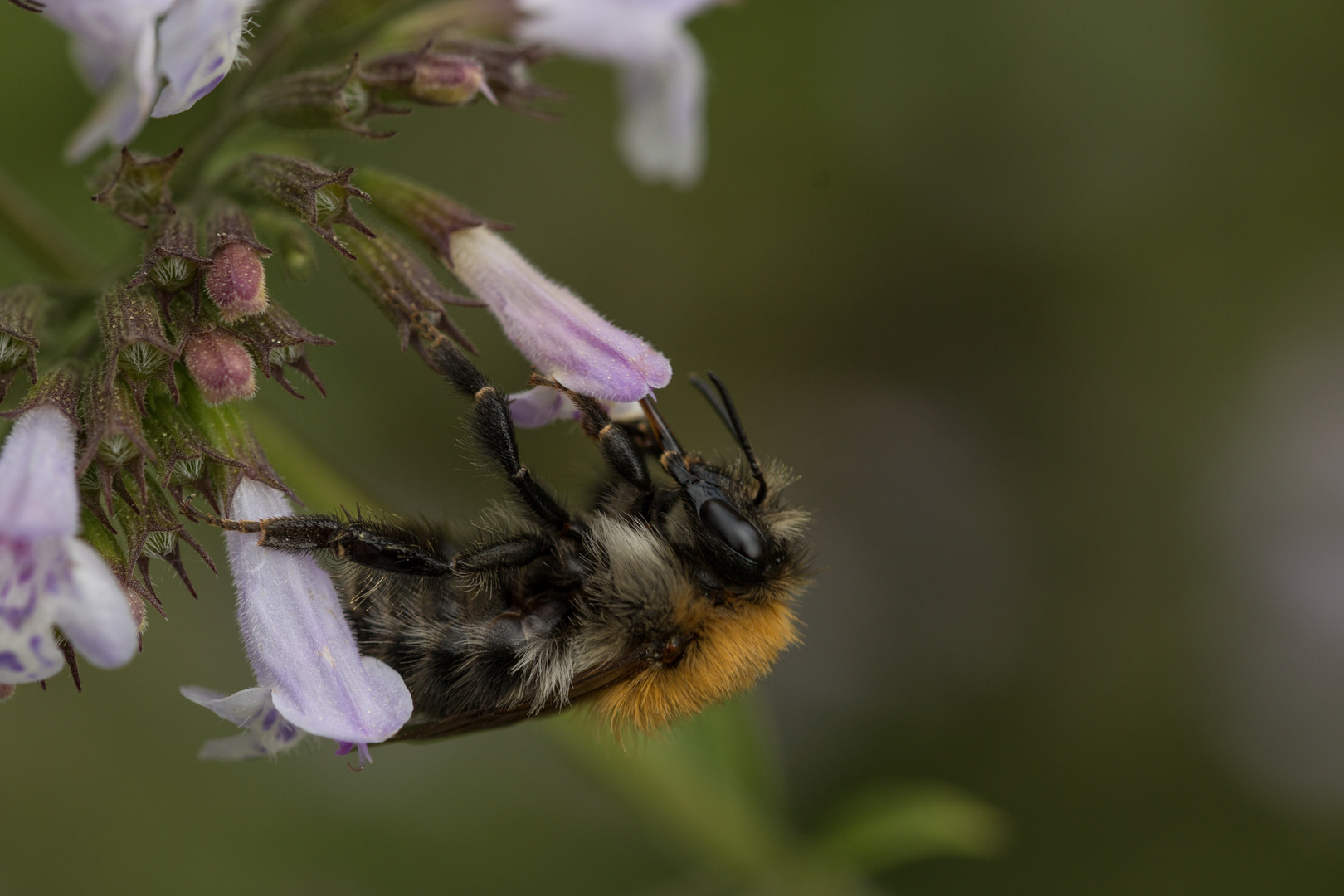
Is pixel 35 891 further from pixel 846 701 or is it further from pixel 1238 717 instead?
pixel 1238 717

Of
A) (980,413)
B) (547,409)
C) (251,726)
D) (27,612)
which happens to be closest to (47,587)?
(27,612)

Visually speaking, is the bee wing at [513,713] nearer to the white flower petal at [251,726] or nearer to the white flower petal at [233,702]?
the white flower petal at [251,726]

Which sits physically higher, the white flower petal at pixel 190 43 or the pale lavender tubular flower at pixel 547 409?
the white flower petal at pixel 190 43

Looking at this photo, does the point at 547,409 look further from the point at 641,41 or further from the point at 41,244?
the point at 41,244

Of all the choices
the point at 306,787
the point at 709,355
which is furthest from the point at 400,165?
the point at 306,787

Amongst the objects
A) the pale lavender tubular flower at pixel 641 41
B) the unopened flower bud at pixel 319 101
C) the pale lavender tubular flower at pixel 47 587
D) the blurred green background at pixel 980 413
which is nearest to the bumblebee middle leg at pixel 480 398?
the unopened flower bud at pixel 319 101
